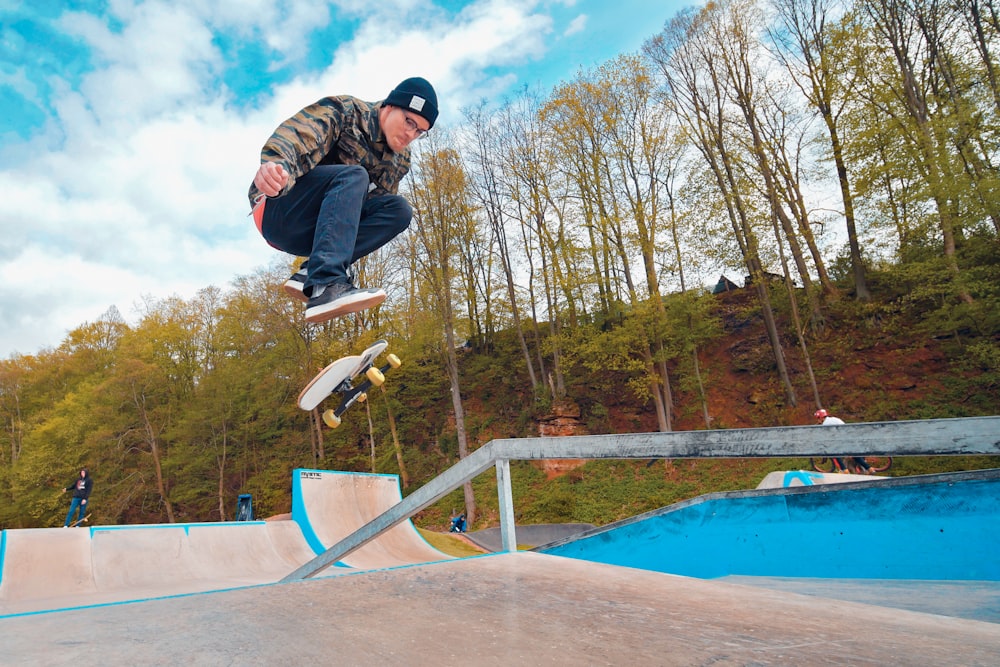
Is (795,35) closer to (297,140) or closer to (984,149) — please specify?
(984,149)

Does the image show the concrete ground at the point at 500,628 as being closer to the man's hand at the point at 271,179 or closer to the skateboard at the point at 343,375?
the man's hand at the point at 271,179

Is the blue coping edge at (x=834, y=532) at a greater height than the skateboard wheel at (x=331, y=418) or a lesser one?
lesser

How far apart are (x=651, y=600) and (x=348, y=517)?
10019 millimetres

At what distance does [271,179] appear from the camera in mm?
2018

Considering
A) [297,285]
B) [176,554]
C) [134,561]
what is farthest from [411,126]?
[176,554]

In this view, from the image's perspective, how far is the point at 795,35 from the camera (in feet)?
54.3

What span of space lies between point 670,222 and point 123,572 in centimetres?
1518

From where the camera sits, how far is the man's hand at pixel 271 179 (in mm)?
2006

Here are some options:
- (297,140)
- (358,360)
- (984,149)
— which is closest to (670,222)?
(984,149)

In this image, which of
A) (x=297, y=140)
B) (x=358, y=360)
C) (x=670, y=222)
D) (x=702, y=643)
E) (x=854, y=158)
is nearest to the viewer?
(x=702, y=643)

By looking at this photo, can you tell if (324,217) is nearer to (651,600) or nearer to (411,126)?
(411,126)

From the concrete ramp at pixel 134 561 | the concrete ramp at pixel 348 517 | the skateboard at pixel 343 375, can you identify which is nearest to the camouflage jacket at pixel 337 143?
the skateboard at pixel 343 375

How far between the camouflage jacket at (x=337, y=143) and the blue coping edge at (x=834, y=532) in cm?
368

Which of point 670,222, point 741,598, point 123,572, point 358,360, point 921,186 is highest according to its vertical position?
point 670,222
